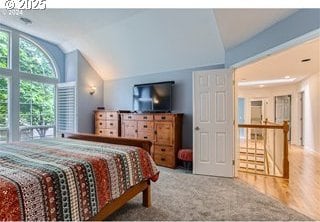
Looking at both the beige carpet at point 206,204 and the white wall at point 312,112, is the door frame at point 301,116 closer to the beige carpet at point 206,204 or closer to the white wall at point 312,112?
the white wall at point 312,112

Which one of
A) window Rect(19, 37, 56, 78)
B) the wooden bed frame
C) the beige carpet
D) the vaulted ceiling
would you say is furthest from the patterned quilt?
window Rect(19, 37, 56, 78)

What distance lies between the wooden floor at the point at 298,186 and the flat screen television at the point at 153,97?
7.24 feet

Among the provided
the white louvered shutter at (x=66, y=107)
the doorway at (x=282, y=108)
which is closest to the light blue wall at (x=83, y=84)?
the white louvered shutter at (x=66, y=107)

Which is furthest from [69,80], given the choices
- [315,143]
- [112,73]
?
[315,143]

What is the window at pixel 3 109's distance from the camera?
4.52m

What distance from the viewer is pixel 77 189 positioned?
5.49 ft

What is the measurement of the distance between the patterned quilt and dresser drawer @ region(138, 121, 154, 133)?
7.12 ft

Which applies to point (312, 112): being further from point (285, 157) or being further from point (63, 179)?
point (63, 179)

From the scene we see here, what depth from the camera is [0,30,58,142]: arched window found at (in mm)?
4586

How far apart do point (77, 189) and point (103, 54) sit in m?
4.26

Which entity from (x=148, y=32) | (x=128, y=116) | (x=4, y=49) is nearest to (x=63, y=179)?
(x=148, y=32)

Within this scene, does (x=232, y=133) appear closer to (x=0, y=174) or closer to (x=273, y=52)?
(x=273, y=52)

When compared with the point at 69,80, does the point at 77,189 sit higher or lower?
lower

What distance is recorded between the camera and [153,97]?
5023mm
